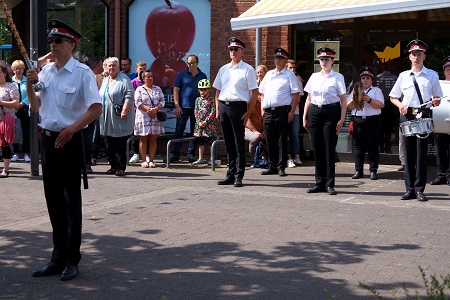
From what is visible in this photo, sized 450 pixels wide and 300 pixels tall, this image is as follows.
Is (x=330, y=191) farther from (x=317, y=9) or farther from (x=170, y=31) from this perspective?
(x=170, y=31)

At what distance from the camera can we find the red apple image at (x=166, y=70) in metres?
17.2

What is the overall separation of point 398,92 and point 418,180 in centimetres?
117

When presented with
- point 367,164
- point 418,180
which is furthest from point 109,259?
point 367,164

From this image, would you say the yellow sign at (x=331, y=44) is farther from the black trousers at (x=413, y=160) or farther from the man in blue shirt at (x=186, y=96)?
the black trousers at (x=413, y=160)

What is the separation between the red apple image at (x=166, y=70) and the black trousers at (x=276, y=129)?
3.86m

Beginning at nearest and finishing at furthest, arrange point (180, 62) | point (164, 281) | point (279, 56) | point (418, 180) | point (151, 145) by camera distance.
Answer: point (164, 281)
point (418, 180)
point (279, 56)
point (151, 145)
point (180, 62)

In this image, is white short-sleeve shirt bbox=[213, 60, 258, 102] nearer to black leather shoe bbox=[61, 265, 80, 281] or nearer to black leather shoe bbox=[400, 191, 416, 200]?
black leather shoe bbox=[400, 191, 416, 200]

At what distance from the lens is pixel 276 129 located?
13.8 meters

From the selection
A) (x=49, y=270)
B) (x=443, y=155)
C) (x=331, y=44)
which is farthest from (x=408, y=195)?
(x=49, y=270)

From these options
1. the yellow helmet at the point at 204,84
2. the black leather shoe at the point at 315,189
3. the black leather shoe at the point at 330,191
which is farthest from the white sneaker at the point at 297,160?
the black leather shoe at the point at 330,191

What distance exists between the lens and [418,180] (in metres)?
11.1

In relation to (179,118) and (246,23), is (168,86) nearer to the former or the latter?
(179,118)

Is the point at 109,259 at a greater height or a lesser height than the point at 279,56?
lesser

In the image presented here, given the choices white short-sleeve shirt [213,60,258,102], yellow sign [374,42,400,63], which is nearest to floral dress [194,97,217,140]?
white short-sleeve shirt [213,60,258,102]
